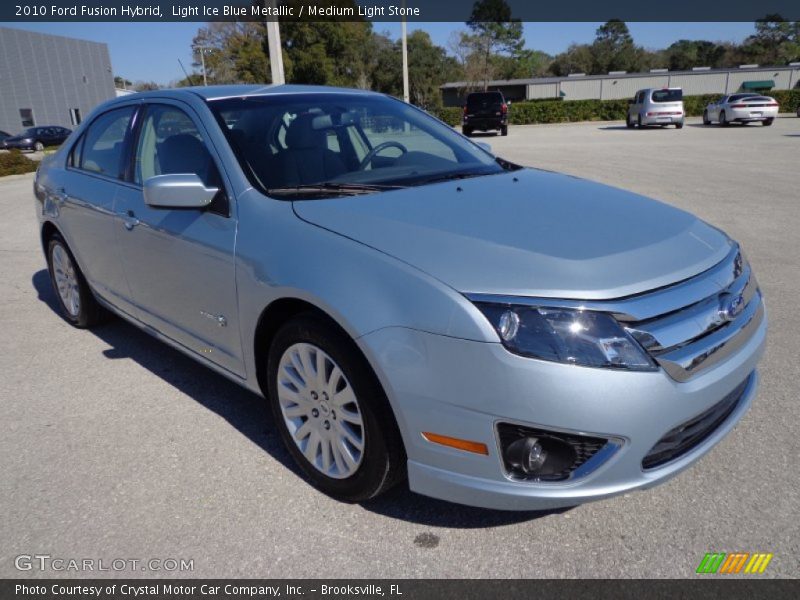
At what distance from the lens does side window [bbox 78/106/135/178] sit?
390 cm

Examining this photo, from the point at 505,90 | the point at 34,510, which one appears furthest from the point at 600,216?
the point at 505,90

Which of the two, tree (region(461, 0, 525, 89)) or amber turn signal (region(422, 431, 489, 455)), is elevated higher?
tree (region(461, 0, 525, 89))

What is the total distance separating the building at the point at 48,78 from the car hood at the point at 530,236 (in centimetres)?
5565

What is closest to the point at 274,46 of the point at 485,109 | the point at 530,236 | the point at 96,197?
the point at 96,197

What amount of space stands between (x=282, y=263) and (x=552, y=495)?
1338mm

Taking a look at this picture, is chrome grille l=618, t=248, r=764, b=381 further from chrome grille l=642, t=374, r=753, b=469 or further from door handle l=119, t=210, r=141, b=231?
door handle l=119, t=210, r=141, b=231

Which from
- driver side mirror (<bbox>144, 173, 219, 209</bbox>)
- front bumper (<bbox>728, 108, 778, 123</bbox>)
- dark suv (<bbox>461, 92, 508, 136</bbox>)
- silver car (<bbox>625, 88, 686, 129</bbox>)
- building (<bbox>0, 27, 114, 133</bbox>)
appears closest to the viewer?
driver side mirror (<bbox>144, 173, 219, 209</bbox>)

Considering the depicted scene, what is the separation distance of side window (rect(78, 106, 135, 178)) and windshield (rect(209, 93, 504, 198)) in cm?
101

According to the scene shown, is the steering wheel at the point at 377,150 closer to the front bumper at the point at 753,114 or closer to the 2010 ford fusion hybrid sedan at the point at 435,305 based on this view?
the 2010 ford fusion hybrid sedan at the point at 435,305

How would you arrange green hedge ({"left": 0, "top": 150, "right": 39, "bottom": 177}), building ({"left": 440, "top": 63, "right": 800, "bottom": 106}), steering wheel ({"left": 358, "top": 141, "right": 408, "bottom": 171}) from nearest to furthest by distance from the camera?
steering wheel ({"left": 358, "top": 141, "right": 408, "bottom": 171}) → green hedge ({"left": 0, "top": 150, "right": 39, "bottom": 177}) → building ({"left": 440, "top": 63, "right": 800, "bottom": 106})

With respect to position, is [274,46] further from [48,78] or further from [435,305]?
[48,78]

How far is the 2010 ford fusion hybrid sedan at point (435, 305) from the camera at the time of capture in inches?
78.7

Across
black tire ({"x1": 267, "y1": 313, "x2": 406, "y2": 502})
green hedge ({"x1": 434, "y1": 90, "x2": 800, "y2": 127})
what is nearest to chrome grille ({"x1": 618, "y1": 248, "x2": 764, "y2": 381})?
black tire ({"x1": 267, "y1": 313, "x2": 406, "y2": 502})

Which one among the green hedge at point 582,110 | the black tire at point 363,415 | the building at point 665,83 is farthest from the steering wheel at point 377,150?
the building at point 665,83
